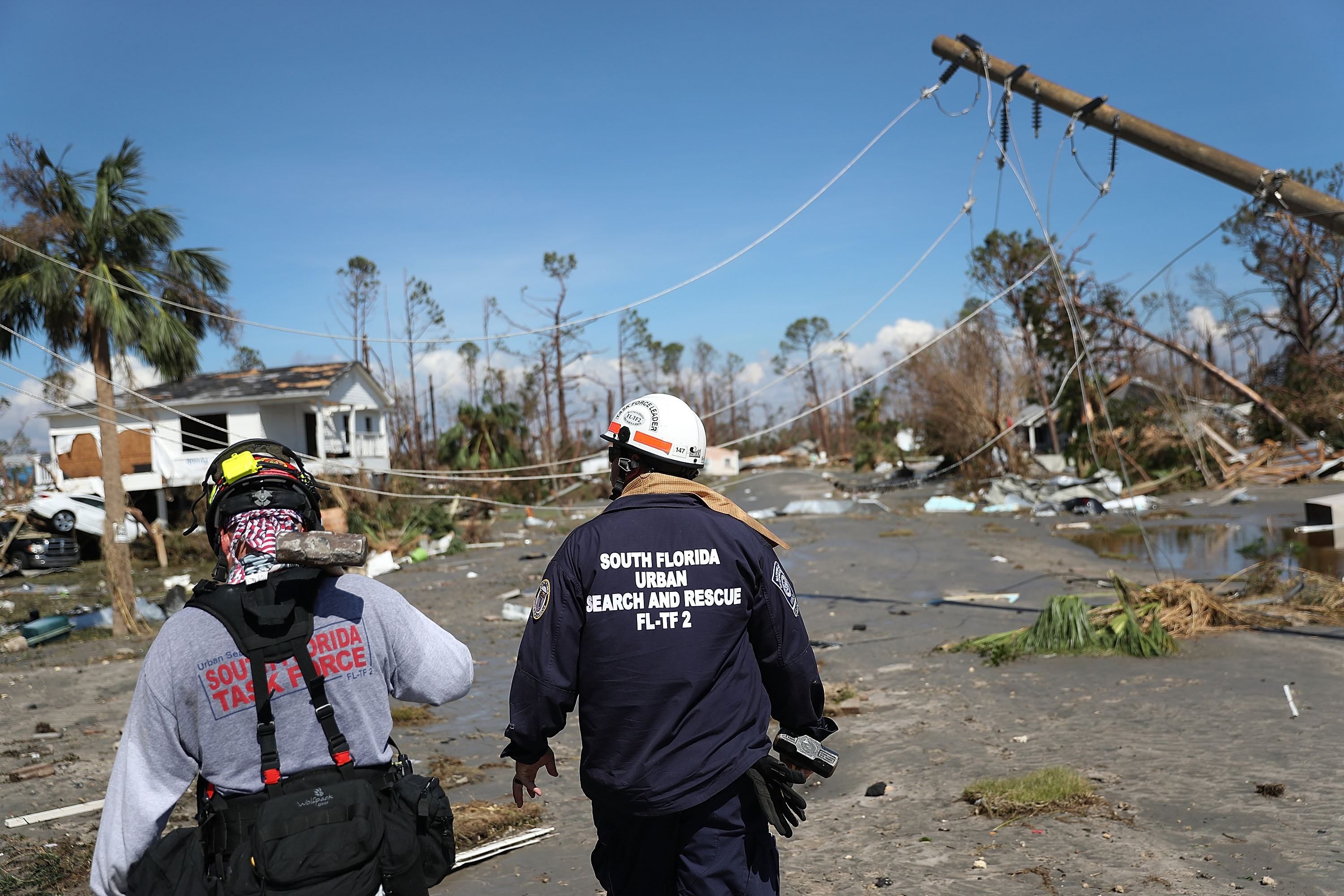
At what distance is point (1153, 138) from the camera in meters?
9.11

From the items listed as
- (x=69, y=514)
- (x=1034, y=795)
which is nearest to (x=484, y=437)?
(x=69, y=514)

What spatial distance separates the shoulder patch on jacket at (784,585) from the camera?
8.86 feet

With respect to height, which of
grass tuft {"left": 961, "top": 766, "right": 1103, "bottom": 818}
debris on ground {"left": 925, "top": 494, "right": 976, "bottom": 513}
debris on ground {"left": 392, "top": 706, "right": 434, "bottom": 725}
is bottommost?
grass tuft {"left": 961, "top": 766, "right": 1103, "bottom": 818}

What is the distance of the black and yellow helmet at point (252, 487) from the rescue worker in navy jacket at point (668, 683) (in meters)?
0.68

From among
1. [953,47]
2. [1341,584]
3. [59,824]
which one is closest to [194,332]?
[59,824]

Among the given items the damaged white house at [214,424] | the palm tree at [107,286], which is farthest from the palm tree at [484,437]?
the palm tree at [107,286]

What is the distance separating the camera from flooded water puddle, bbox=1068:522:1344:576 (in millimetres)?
13438

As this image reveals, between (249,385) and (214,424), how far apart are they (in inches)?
191

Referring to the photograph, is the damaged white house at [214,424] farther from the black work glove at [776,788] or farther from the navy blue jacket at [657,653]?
the black work glove at [776,788]

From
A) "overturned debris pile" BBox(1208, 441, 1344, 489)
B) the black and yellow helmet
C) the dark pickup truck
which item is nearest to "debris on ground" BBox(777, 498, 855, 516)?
"overturned debris pile" BBox(1208, 441, 1344, 489)

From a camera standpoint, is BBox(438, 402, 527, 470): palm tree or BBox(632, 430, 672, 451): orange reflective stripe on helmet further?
BBox(438, 402, 527, 470): palm tree

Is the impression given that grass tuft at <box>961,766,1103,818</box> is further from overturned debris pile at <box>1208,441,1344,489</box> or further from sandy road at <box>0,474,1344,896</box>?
overturned debris pile at <box>1208,441,1344,489</box>

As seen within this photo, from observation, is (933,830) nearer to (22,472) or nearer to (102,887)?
(102,887)

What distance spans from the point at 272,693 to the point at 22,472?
38117mm
